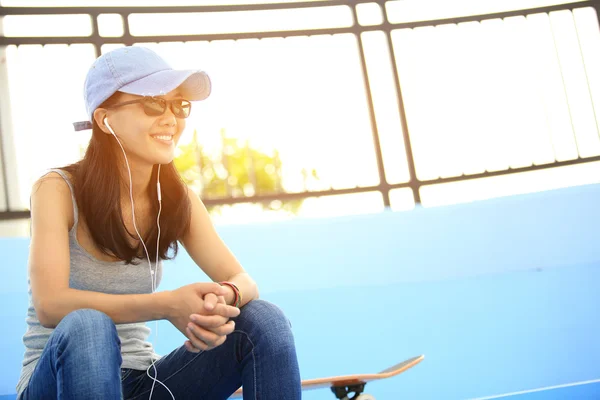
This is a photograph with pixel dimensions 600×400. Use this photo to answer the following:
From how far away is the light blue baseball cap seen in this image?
1.41 m

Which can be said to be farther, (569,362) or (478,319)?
(478,319)

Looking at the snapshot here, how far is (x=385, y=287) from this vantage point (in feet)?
11.4

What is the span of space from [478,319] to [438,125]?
1.45m

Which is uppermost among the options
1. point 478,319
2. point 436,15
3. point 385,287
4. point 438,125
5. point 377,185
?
point 436,15

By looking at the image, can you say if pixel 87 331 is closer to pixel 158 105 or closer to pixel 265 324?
pixel 265 324

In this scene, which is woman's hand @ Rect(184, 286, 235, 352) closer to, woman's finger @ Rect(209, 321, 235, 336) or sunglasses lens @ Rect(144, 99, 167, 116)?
woman's finger @ Rect(209, 321, 235, 336)

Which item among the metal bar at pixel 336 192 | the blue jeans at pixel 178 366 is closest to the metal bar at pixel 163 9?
the metal bar at pixel 336 192

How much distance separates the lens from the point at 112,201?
141cm

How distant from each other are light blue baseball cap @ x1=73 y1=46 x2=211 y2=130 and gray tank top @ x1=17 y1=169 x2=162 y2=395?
8.0 inches

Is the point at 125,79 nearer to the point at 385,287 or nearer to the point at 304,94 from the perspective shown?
the point at 385,287

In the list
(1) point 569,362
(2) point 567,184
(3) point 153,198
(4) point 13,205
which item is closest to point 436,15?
(2) point 567,184

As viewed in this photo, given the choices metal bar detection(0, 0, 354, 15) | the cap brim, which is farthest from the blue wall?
the cap brim

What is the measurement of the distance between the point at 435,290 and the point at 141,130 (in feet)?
7.84

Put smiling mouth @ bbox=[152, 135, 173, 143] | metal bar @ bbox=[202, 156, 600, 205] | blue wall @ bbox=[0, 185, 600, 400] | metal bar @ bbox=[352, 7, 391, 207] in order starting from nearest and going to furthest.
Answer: smiling mouth @ bbox=[152, 135, 173, 143], blue wall @ bbox=[0, 185, 600, 400], metal bar @ bbox=[202, 156, 600, 205], metal bar @ bbox=[352, 7, 391, 207]
